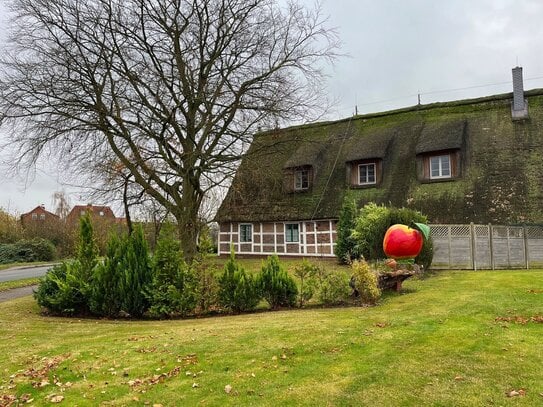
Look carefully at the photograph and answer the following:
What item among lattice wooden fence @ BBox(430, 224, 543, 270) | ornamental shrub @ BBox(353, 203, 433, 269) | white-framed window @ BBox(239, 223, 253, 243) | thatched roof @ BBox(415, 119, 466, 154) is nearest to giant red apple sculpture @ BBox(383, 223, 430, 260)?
ornamental shrub @ BBox(353, 203, 433, 269)

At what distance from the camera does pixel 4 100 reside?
16.1m

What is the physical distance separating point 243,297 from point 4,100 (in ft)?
39.3

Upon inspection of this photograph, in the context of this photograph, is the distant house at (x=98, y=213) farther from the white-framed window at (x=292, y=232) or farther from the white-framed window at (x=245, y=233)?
the white-framed window at (x=292, y=232)

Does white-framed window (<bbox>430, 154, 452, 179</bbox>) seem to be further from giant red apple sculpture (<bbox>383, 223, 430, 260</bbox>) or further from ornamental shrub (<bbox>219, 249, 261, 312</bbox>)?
ornamental shrub (<bbox>219, 249, 261, 312</bbox>)

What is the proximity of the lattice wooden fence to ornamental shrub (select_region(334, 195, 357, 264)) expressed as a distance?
4207mm

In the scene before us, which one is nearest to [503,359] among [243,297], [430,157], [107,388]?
[107,388]

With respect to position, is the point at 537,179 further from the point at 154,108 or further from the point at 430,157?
the point at 154,108

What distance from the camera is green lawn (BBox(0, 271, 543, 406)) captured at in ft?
15.8

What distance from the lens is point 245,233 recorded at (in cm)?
2734

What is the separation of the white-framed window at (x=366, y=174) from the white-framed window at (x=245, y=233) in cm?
719

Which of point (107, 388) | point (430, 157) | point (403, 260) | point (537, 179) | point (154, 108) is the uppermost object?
point (154, 108)

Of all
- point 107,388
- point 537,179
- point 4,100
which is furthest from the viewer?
point 537,179

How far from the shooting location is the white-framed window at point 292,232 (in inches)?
998

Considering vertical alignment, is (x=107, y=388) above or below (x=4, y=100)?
below
